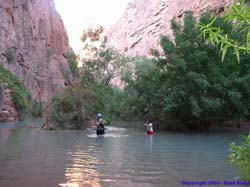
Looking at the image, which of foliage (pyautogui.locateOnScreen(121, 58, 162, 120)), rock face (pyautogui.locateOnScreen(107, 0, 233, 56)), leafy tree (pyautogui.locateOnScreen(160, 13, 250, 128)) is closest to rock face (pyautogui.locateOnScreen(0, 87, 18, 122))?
foliage (pyautogui.locateOnScreen(121, 58, 162, 120))

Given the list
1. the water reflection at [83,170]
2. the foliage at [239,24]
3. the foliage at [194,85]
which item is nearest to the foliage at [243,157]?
the foliage at [239,24]

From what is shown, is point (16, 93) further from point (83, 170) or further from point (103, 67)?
point (83, 170)

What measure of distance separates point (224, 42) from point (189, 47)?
22071 mm

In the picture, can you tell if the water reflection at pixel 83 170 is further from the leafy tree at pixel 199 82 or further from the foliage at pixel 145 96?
the foliage at pixel 145 96

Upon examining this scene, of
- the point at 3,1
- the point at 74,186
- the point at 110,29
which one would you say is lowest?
the point at 74,186

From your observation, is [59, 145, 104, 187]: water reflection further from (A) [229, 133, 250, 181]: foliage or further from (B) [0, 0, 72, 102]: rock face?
(B) [0, 0, 72, 102]: rock face

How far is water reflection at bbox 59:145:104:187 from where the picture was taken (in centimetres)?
767

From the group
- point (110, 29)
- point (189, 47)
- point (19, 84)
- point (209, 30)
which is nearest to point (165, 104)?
point (189, 47)

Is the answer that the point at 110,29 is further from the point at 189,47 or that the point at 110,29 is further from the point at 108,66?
the point at 189,47

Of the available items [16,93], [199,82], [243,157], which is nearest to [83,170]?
[243,157]

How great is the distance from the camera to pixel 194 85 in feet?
78.6

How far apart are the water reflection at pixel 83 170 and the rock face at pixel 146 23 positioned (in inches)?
1951

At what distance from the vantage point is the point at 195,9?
60.6 metres

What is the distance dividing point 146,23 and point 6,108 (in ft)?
151
